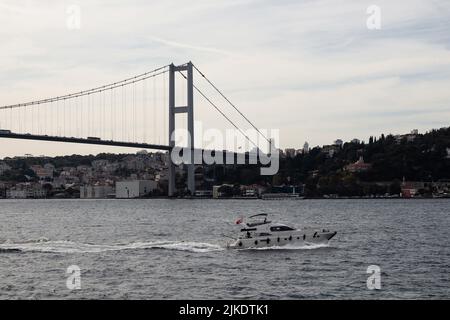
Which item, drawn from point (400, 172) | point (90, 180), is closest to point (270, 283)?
point (400, 172)

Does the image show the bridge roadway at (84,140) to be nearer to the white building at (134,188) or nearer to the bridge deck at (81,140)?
the bridge deck at (81,140)

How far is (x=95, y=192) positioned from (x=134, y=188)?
45.2ft

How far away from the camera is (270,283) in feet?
49.7

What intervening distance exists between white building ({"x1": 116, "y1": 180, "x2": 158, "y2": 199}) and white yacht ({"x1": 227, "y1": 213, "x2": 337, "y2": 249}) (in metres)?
91.1

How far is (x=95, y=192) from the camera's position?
126 m

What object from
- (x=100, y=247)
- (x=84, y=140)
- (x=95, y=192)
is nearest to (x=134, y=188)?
(x=95, y=192)

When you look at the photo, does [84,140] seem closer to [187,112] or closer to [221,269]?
[187,112]

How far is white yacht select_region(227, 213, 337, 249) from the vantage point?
21.2 metres

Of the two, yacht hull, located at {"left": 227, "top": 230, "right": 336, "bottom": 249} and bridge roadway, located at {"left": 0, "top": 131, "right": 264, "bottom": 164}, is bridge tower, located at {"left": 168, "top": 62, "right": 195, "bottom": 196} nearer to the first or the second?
bridge roadway, located at {"left": 0, "top": 131, "right": 264, "bottom": 164}

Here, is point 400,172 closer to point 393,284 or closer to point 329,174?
point 329,174

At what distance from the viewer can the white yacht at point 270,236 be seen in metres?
21.2

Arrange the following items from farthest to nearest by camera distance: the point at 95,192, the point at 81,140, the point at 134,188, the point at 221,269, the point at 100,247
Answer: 1. the point at 95,192
2. the point at 134,188
3. the point at 81,140
4. the point at 100,247
5. the point at 221,269

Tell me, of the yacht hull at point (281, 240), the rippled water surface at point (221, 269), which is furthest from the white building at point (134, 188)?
the yacht hull at point (281, 240)

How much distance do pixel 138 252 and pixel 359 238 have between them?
9402 mm
